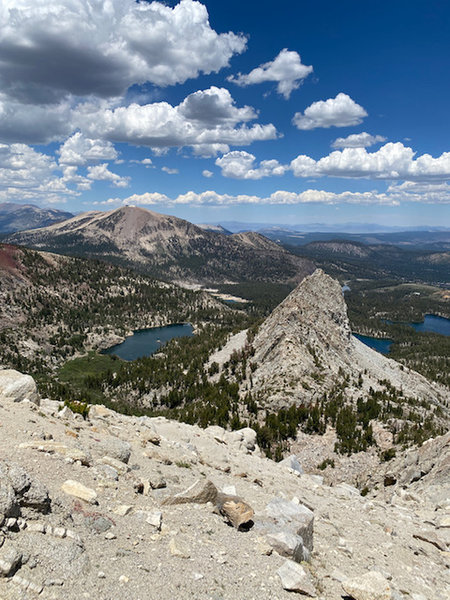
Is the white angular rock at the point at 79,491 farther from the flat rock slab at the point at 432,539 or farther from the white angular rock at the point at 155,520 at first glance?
the flat rock slab at the point at 432,539

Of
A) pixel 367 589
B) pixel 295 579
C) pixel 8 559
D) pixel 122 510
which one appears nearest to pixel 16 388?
pixel 122 510

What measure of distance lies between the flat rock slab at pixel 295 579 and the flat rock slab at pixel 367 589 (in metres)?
1.42

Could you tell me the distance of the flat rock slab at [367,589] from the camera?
1248 centimetres

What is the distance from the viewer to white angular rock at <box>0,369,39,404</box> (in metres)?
22.6

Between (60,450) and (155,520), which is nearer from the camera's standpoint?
(155,520)

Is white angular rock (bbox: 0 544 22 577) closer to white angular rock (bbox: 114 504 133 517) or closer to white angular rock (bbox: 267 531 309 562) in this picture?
white angular rock (bbox: 114 504 133 517)

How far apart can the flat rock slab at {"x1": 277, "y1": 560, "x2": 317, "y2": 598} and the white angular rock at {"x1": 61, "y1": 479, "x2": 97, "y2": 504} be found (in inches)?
309

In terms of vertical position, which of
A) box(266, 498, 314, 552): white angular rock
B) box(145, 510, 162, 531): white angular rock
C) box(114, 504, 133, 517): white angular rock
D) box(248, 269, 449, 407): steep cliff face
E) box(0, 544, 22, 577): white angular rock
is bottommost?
box(248, 269, 449, 407): steep cliff face

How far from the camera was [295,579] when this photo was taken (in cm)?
1245

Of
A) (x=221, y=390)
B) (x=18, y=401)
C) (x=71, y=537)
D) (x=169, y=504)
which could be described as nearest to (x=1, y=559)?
(x=71, y=537)

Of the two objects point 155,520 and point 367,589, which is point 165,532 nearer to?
point 155,520

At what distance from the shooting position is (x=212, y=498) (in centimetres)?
1711

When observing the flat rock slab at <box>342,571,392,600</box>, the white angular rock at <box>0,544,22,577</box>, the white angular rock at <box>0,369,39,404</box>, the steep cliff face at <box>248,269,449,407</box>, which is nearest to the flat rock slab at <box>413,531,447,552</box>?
the flat rock slab at <box>342,571,392,600</box>

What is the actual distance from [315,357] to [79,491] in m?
88.7
